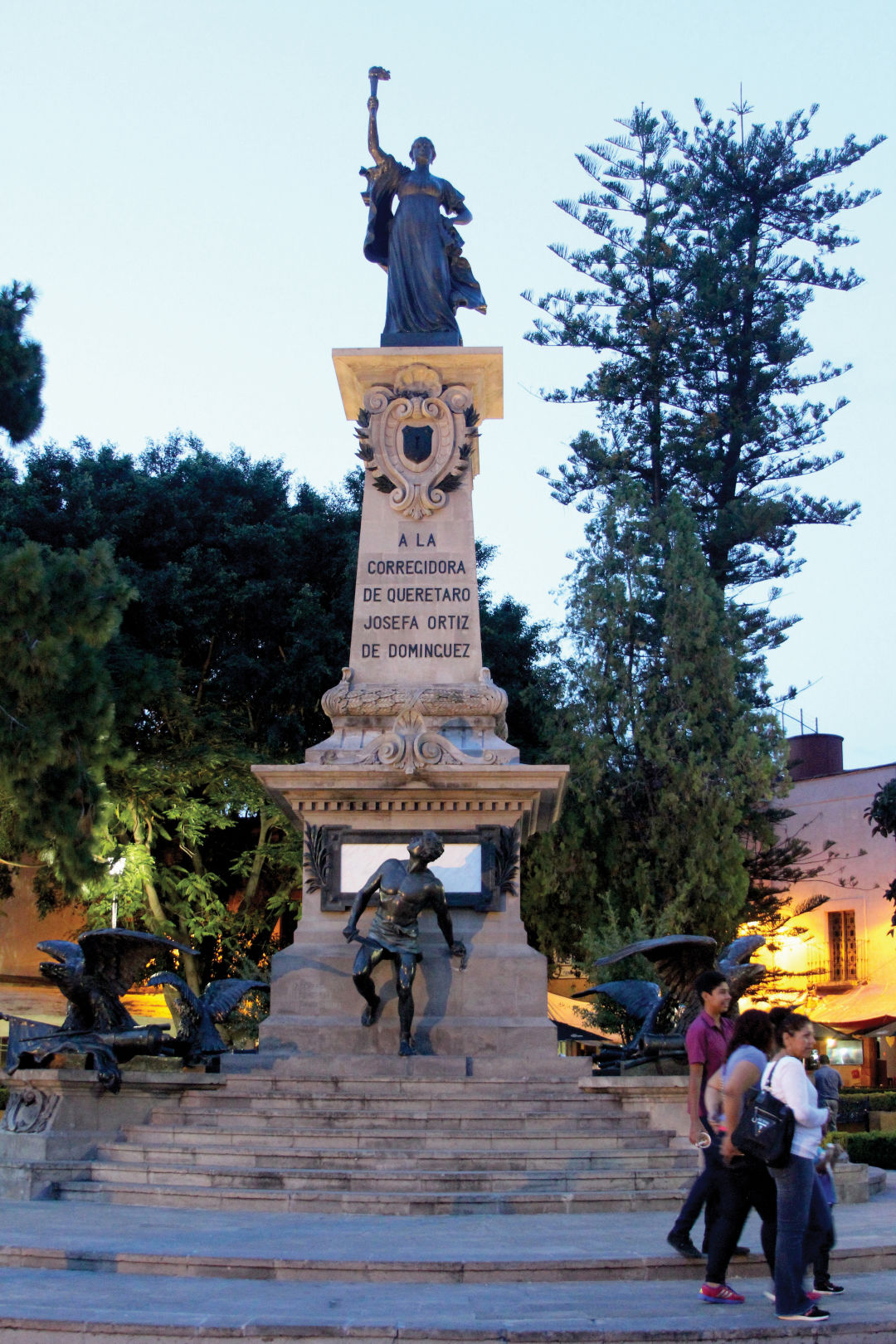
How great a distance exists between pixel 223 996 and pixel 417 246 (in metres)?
9.42

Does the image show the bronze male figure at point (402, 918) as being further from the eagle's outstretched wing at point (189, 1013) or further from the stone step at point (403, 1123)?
the stone step at point (403, 1123)

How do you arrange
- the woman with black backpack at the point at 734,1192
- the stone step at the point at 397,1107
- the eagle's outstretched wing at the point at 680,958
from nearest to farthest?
the woman with black backpack at the point at 734,1192, the stone step at the point at 397,1107, the eagle's outstretched wing at the point at 680,958

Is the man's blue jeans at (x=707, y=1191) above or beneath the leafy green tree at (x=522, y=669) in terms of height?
beneath

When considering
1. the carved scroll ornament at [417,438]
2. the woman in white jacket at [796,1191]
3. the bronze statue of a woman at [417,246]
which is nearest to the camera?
the woman in white jacket at [796,1191]

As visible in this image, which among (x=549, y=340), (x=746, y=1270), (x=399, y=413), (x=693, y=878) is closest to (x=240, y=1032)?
(x=693, y=878)

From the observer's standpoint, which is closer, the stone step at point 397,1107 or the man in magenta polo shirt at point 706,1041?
the man in magenta polo shirt at point 706,1041

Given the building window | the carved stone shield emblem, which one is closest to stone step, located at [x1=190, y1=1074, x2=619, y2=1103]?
the carved stone shield emblem

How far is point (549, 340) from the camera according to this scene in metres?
35.7

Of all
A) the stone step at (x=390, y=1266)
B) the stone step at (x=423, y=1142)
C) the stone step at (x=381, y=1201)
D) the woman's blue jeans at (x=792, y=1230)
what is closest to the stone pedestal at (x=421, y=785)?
the stone step at (x=423, y=1142)

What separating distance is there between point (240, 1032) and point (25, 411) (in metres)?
9.86

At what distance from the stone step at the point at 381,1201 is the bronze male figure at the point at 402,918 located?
12.3ft

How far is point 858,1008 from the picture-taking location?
31.3 metres

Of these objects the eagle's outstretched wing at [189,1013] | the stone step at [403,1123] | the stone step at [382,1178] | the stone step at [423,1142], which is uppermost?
the eagle's outstretched wing at [189,1013]

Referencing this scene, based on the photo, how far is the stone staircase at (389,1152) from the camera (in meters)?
9.73
